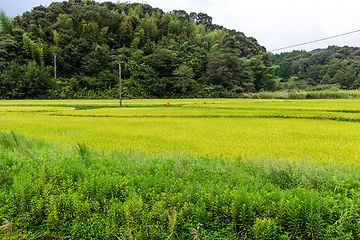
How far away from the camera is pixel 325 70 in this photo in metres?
75.2

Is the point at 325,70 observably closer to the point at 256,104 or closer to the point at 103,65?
the point at 256,104

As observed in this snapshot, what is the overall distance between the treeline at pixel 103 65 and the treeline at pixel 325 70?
1500 cm

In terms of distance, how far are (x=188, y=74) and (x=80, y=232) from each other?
5916 centimetres

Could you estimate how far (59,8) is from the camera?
3152 inches

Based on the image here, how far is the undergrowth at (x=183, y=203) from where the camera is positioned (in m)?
2.63

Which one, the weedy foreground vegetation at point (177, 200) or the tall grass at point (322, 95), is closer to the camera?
the weedy foreground vegetation at point (177, 200)

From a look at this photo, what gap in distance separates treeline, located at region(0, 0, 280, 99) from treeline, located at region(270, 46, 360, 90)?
15.0m

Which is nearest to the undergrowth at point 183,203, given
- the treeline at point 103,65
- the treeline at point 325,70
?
the treeline at point 103,65

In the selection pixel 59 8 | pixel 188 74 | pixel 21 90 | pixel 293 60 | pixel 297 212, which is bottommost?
pixel 297 212

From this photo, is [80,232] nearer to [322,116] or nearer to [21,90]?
[322,116]

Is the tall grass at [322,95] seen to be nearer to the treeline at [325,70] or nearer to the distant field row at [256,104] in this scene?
the distant field row at [256,104]

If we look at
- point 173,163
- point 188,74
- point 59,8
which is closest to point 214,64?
point 188,74

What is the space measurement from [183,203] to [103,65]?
68613 millimetres

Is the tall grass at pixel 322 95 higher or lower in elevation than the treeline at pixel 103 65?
lower
